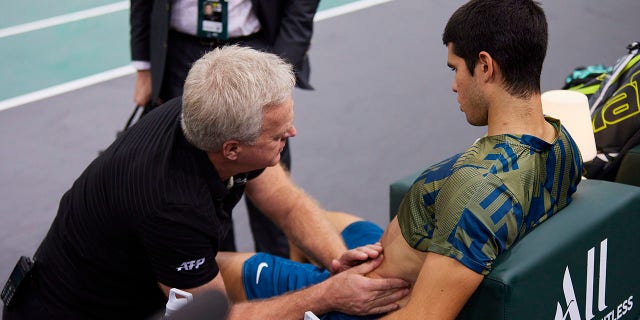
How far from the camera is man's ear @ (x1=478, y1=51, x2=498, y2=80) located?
7.56ft

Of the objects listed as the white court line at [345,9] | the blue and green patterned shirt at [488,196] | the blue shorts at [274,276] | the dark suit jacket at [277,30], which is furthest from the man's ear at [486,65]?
the white court line at [345,9]

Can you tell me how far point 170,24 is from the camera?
3.59 meters

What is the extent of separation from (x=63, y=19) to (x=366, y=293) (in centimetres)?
485

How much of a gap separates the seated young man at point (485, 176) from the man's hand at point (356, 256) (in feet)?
0.14

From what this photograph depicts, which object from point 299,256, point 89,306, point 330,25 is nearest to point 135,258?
point 89,306

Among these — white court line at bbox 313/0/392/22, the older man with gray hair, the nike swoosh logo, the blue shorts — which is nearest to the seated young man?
the older man with gray hair

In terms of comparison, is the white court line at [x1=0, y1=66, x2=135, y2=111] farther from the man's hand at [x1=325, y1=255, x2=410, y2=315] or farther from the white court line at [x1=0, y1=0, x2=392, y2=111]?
the man's hand at [x1=325, y1=255, x2=410, y2=315]

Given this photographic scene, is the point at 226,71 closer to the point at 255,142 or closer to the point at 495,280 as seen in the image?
the point at 255,142

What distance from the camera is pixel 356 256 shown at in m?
2.57

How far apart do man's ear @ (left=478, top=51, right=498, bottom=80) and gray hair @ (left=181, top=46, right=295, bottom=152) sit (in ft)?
1.61

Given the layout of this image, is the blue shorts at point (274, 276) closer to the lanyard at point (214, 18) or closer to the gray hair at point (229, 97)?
the gray hair at point (229, 97)

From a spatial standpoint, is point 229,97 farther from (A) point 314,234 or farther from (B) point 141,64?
(B) point 141,64

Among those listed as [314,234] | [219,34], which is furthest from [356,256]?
[219,34]

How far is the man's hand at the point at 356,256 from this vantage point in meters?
2.55
